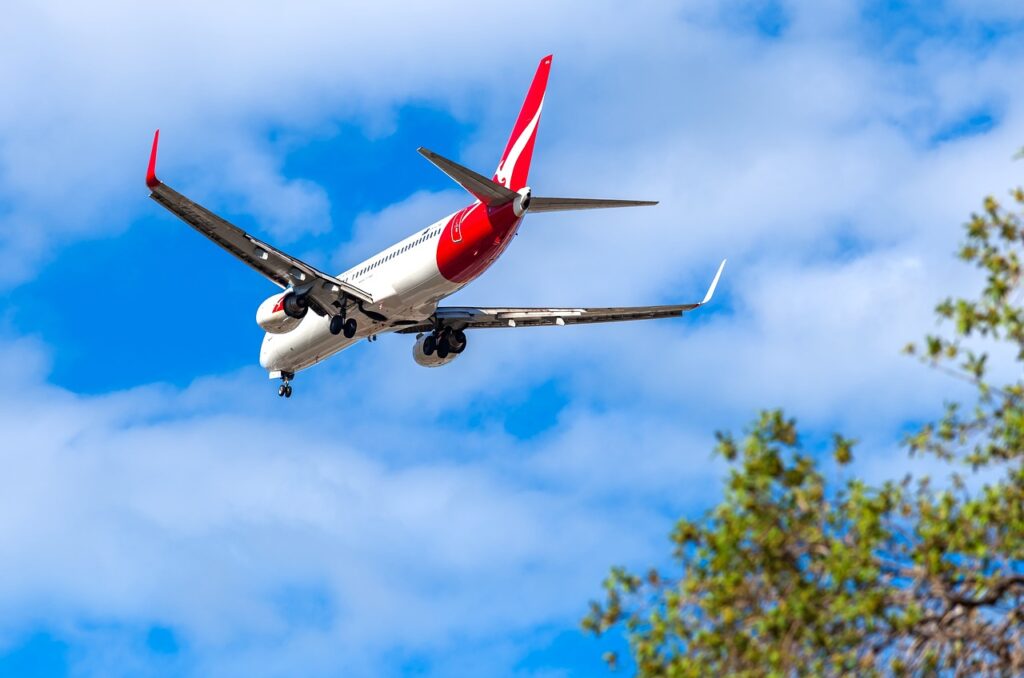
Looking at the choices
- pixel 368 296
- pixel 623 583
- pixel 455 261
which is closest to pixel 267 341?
pixel 368 296

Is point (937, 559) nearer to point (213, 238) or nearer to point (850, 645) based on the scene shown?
point (850, 645)

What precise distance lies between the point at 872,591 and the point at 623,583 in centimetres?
346

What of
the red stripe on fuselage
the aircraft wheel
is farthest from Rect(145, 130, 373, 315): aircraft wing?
the aircraft wheel

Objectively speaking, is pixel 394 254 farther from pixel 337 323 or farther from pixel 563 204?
pixel 563 204

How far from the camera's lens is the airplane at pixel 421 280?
48.4 m

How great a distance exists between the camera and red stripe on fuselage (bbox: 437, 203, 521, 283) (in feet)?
160

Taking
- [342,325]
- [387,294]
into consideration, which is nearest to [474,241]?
[387,294]

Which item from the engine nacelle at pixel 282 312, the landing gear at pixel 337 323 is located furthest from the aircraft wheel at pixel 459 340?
the engine nacelle at pixel 282 312

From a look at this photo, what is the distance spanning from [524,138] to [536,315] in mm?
9388

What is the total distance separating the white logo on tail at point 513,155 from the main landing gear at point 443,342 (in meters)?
7.46

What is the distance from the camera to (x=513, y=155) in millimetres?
52375

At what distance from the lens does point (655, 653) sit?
1956 cm

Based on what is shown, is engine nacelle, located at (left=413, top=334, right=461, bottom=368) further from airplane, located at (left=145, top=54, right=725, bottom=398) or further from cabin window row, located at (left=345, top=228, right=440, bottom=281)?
cabin window row, located at (left=345, top=228, right=440, bottom=281)

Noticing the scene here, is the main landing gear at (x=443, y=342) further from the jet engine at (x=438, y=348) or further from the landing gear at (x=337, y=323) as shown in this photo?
the landing gear at (x=337, y=323)
